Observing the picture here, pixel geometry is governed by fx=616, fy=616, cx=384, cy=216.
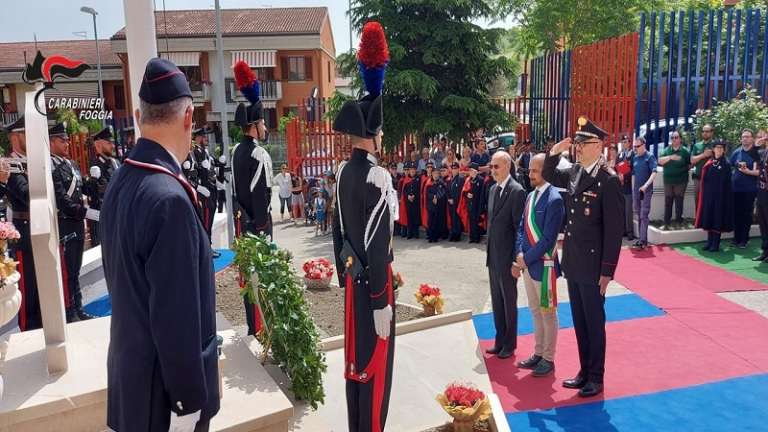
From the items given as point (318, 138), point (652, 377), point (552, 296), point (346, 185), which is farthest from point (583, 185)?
point (318, 138)

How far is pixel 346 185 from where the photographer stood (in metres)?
3.98

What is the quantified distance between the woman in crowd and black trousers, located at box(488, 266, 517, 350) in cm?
621

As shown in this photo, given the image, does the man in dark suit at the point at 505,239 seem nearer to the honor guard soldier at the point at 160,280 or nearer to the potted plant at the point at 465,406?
the potted plant at the point at 465,406

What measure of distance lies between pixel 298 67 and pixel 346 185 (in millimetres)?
36217

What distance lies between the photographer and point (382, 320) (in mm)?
3857

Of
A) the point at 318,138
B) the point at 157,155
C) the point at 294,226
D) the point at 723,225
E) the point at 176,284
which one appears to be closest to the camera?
the point at 176,284

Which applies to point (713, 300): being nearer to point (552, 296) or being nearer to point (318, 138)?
point (552, 296)

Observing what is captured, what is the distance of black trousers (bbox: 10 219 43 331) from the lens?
19.0ft

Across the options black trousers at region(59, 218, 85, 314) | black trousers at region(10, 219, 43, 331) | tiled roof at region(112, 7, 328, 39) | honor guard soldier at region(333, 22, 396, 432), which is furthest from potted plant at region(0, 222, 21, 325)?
tiled roof at region(112, 7, 328, 39)

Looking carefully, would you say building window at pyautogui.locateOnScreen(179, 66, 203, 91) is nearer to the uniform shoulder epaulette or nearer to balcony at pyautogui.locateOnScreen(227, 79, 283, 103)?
balcony at pyautogui.locateOnScreen(227, 79, 283, 103)

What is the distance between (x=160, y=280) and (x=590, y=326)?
409cm

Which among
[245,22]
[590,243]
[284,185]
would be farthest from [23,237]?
[245,22]

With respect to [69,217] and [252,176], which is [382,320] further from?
[69,217]

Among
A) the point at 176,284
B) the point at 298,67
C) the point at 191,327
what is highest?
the point at 298,67
